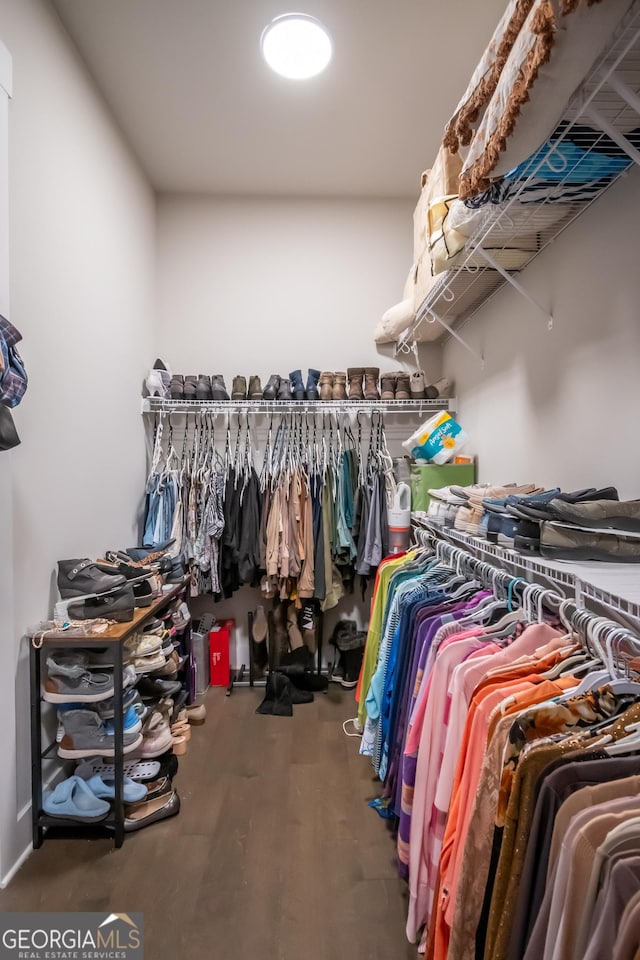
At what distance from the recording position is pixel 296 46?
7.24 feet

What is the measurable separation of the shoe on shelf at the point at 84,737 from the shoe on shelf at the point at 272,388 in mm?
2088

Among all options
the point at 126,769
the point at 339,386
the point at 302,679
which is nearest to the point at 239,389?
the point at 339,386

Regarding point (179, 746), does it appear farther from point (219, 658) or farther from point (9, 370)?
point (9, 370)

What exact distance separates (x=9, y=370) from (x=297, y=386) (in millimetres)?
1973

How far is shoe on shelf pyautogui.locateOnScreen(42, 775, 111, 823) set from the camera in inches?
70.8

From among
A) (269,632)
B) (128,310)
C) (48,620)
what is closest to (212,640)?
(269,632)

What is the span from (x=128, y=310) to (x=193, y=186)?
3.88 ft

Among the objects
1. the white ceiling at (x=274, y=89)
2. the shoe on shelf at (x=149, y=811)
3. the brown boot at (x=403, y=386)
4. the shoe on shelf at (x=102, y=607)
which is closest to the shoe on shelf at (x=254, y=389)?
the brown boot at (x=403, y=386)

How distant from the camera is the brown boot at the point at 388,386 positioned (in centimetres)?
329

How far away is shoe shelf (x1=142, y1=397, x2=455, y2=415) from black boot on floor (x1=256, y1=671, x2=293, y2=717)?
1786mm

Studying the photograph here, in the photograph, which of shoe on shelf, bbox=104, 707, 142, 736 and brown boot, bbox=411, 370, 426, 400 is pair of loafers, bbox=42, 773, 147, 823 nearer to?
shoe on shelf, bbox=104, 707, 142, 736

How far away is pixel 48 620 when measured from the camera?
1983mm

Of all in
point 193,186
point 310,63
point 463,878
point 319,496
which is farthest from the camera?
point 193,186

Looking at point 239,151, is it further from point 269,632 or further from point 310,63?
point 269,632
